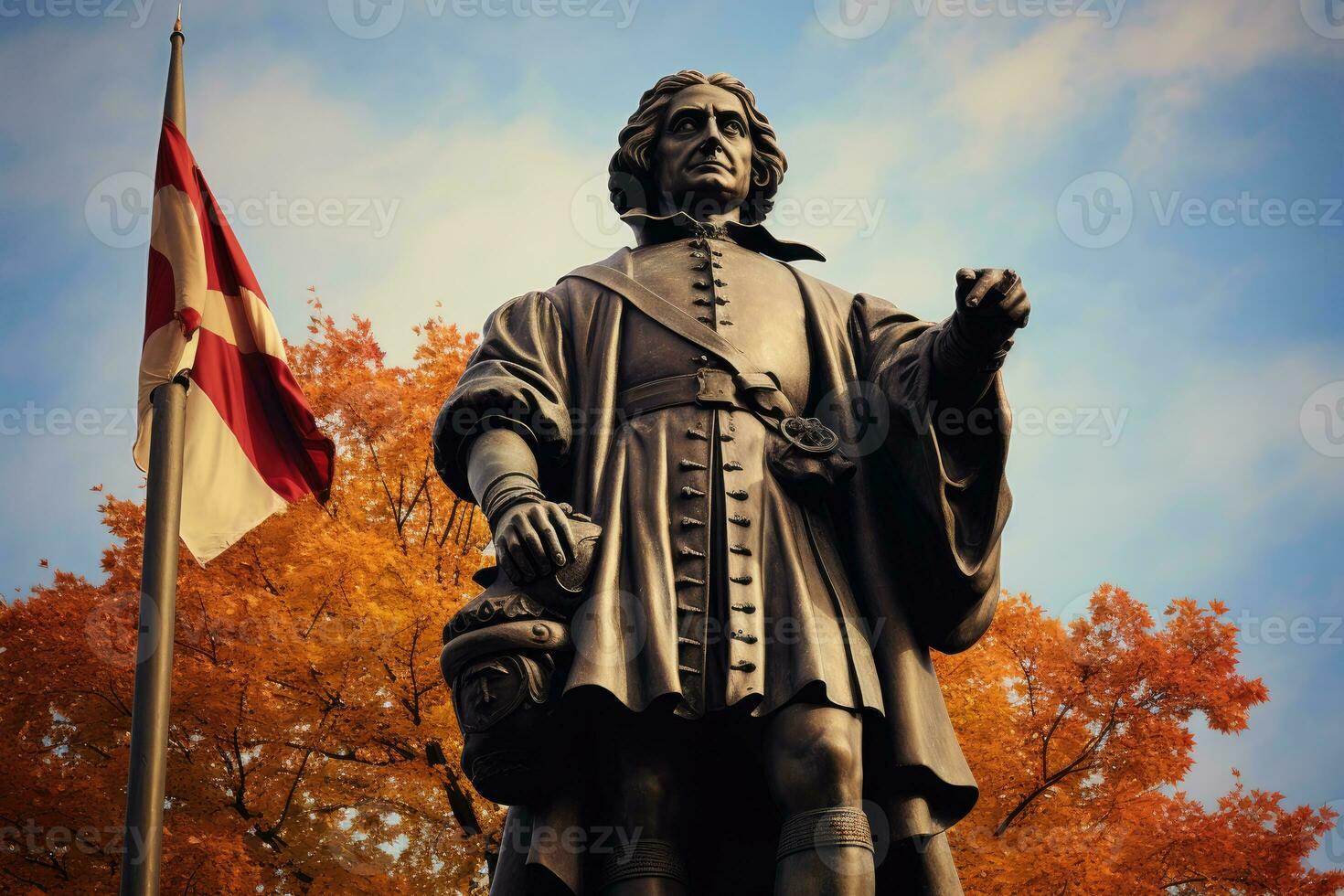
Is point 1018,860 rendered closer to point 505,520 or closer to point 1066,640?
point 1066,640

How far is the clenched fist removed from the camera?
529 centimetres

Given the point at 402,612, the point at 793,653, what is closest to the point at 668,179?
the point at 793,653

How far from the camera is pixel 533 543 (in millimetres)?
5285

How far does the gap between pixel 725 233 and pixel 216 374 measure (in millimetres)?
4651

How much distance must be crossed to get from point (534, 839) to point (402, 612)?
8924mm

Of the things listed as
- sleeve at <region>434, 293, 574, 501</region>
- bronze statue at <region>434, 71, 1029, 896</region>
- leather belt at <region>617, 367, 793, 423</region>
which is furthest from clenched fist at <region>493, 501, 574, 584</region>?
leather belt at <region>617, 367, 793, 423</region>

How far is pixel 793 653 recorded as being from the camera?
5.33 metres

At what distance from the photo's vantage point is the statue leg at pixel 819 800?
4.91 m

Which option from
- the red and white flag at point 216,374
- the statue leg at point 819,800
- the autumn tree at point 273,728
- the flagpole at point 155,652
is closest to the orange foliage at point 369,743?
the autumn tree at point 273,728

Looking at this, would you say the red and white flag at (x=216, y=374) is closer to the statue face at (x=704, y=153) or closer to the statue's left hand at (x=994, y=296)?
the statue face at (x=704, y=153)

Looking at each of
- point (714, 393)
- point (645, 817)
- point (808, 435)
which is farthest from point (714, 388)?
point (645, 817)

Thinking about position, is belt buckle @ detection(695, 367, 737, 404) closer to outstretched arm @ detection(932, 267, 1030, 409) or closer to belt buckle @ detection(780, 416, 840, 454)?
belt buckle @ detection(780, 416, 840, 454)

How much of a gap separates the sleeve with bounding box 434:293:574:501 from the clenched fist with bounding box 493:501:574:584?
0.59m

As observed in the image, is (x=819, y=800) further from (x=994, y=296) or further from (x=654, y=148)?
(x=654, y=148)
